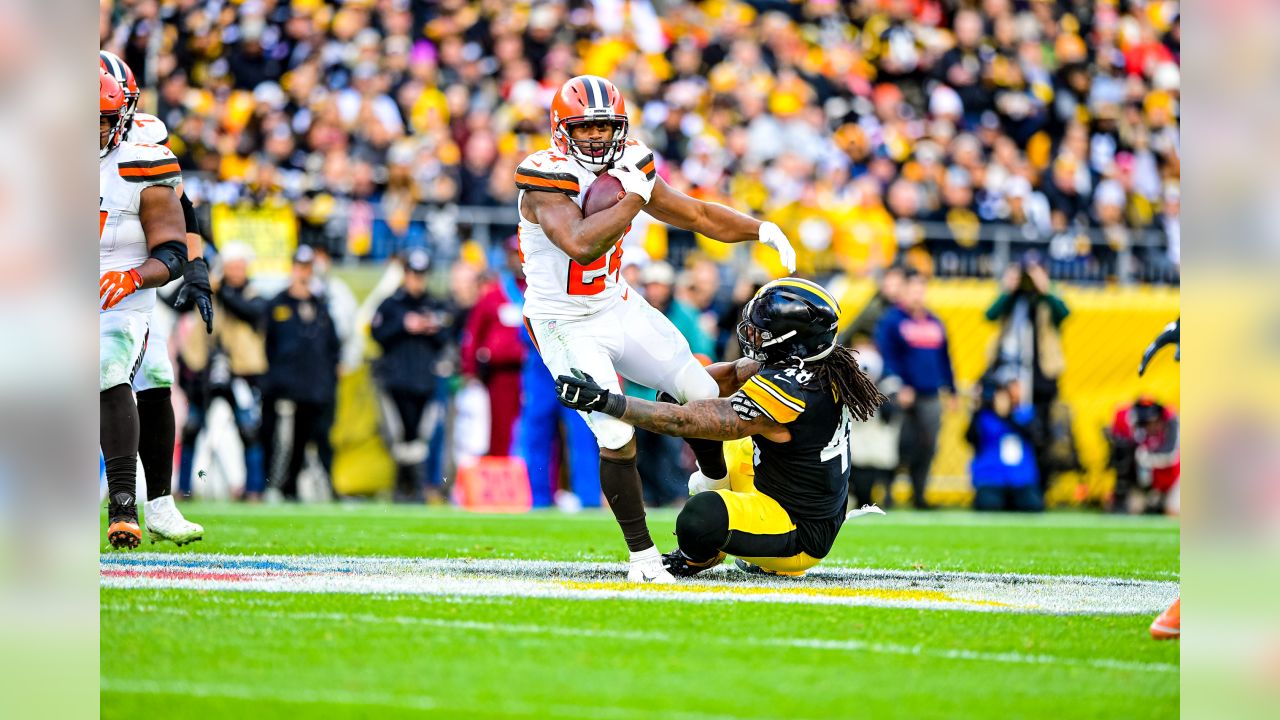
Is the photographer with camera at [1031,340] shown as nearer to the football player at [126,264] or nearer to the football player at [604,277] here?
the football player at [604,277]

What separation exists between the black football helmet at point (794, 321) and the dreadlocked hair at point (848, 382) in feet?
0.16

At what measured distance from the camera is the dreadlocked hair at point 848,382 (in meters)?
6.28

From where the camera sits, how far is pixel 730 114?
15.7 meters

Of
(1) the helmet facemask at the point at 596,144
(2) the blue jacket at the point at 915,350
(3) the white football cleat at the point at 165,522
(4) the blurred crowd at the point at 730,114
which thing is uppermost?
(4) the blurred crowd at the point at 730,114

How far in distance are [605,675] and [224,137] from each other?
10813 millimetres

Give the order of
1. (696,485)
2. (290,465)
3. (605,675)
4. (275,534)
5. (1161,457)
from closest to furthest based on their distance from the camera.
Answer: (605,675)
(696,485)
(275,534)
(290,465)
(1161,457)

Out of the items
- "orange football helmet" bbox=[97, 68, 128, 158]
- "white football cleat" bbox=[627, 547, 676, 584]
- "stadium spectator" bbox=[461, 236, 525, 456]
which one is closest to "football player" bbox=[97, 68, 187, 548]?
"orange football helmet" bbox=[97, 68, 128, 158]

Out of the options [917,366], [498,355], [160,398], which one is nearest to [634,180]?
[160,398]

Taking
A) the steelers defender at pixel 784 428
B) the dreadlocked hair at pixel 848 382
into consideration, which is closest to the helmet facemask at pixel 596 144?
the steelers defender at pixel 784 428

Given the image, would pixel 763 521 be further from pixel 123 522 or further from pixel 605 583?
pixel 123 522

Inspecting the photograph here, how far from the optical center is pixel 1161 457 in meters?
13.4
